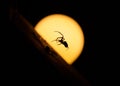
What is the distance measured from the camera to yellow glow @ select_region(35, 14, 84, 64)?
220cm

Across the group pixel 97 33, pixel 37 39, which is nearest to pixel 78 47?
pixel 37 39

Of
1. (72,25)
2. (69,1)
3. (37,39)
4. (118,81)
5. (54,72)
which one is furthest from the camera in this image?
(69,1)

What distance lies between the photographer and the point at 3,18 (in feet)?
4.84

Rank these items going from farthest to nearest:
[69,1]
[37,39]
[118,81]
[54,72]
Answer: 1. [69,1]
2. [118,81]
3. [37,39]
4. [54,72]

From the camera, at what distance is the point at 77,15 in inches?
140

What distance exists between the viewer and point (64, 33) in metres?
2.23

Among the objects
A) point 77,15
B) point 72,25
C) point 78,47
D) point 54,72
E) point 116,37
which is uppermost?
point 77,15

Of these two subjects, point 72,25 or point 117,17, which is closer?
point 72,25

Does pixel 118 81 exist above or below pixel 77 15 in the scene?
below

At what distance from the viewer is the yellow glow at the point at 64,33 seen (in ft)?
7.20

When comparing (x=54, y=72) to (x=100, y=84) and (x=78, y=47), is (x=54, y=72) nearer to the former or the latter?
(x=78, y=47)

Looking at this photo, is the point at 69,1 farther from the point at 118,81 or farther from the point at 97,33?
the point at 118,81

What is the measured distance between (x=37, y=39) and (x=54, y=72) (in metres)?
0.27

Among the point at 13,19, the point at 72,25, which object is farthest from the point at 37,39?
the point at 72,25
